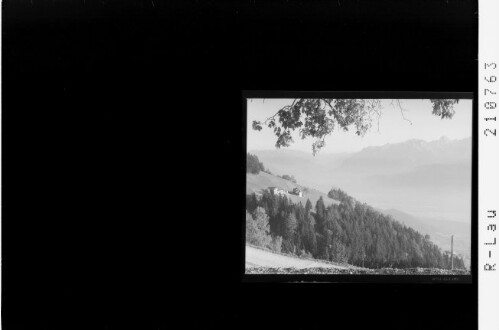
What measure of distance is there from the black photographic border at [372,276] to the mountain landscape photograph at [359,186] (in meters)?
0.03

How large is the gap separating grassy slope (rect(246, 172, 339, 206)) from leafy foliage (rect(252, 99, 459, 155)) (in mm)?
197

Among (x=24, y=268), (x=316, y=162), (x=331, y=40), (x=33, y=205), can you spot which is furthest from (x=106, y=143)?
(x=331, y=40)

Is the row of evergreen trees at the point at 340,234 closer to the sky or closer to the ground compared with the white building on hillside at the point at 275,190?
closer to the ground

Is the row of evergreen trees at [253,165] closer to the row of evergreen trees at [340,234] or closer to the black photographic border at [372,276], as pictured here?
the black photographic border at [372,276]

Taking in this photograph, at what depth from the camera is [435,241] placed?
2.95 metres

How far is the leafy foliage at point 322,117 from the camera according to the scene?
9.80 ft

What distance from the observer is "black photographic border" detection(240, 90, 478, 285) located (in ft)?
9.71

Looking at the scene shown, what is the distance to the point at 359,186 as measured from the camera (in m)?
2.98

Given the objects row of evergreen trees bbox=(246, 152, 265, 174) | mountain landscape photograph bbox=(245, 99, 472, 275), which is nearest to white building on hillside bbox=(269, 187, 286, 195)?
mountain landscape photograph bbox=(245, 99, 472, 275)

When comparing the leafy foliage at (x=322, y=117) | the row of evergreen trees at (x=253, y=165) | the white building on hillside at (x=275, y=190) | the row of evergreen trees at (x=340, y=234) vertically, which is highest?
the leafy foliage at (x=322, y=117)

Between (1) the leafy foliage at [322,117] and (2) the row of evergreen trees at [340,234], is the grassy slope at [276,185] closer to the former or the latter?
(2) the row of evergreen trees at [340,234]

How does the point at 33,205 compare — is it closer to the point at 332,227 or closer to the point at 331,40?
the point at 332,227

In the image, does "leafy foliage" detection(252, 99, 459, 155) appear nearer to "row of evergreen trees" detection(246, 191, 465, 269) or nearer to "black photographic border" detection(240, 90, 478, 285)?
"black photographic border" detection(240, 90, 478, 285)

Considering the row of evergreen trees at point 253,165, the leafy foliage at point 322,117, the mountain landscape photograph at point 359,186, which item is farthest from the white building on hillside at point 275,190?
the leafy foliage at point 322,117
